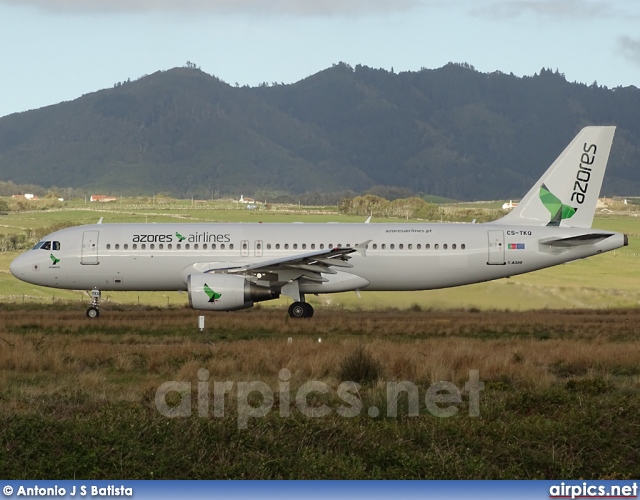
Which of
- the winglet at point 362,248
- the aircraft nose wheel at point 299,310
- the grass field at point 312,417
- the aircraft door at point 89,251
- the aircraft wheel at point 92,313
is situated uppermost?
the winglet at point 362,248

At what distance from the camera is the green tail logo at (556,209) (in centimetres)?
3472

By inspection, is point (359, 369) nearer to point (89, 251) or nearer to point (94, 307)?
point (94, 307)

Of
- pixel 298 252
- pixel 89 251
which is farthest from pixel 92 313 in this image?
pixel 298 252

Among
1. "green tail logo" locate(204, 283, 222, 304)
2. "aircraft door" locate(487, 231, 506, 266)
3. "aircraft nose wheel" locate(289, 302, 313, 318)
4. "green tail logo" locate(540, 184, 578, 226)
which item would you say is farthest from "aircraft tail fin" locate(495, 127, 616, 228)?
"green tail logo" locate(204, 283, 222, 304)

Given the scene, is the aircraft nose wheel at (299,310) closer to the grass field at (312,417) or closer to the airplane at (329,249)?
the airplane at (329,249)

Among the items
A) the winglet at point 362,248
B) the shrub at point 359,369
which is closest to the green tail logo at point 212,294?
the winglet at point 362,248

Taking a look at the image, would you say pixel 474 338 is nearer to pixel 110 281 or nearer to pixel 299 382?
pixel 299 382

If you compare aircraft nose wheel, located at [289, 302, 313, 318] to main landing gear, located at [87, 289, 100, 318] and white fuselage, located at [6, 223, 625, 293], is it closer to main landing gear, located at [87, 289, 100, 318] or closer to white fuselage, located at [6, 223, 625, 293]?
white fuselage, located at [6, 223, 625, 293]

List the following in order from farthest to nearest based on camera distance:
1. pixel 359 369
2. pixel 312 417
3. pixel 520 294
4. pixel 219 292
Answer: pixel 520 294 → pixel 219 292 → pixel 359 369 → pixel 312 417

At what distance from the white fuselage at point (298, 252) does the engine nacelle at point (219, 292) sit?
2766mm

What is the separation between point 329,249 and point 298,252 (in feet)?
3.94

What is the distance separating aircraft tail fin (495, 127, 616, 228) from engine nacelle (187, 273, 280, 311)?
10019 millimetres

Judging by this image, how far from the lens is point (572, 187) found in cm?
3484

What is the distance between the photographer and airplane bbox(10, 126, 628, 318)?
33.5 metres
